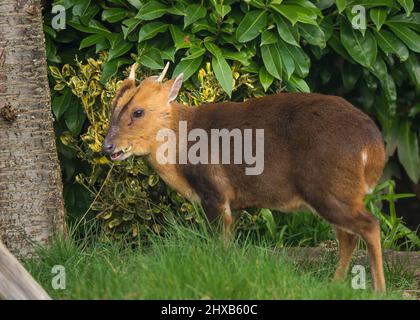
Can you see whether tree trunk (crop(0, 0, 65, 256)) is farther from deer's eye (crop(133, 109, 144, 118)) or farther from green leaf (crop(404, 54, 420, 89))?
green leaf (crop(404, 54, 420, 89))

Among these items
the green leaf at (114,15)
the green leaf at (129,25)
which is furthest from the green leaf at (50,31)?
the green leaf at (129,25)

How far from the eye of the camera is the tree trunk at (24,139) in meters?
7.72

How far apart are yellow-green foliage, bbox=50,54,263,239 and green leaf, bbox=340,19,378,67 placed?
0.88m

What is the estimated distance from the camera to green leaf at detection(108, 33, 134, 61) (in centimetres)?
862

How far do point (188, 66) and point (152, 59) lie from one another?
0.30m

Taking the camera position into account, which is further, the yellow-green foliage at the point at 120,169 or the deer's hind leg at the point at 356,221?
the yellow-green foliage at the point at 120,169

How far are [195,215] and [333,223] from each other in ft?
4.56

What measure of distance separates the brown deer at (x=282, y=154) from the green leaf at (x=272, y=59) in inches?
33.5

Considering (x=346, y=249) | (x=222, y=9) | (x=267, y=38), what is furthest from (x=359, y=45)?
(x=346, y=249)

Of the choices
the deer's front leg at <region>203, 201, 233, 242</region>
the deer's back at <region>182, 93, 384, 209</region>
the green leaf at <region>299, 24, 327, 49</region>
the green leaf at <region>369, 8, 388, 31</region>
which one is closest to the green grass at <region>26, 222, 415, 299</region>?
the deer's front leg at <region>203, 201, 233, 242</region>

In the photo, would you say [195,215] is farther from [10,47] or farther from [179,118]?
[10,47]

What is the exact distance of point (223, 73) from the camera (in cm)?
840

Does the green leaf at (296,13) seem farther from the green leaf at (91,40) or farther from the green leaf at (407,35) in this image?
the green leaf at (91,40)

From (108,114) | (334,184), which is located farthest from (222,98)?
(334,184)
